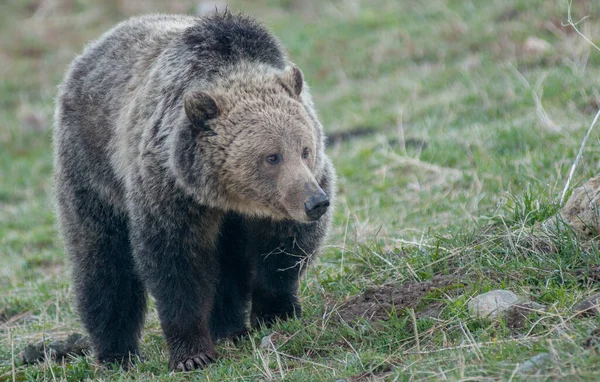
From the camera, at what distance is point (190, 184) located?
5312mm

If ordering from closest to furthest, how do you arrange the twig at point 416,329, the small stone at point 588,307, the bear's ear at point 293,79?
the small stone at point 588,307 → the twig at point 416,329 → the bear's ear at point 293,79

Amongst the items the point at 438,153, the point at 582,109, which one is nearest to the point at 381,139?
the point at 438,153

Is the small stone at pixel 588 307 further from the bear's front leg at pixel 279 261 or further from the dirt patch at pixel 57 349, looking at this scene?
the dirt patch at pixel 57 349

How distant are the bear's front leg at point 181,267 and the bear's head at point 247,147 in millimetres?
185

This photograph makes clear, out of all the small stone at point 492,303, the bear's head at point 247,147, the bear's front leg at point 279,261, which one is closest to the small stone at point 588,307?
the small stone at point 492,303

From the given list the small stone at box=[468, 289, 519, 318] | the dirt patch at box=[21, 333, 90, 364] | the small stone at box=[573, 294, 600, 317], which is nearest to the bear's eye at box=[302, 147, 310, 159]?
the small stone at box=[468, 289, 519, 318]

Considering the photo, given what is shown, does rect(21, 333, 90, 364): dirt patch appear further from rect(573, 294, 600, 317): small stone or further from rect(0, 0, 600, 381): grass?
rect(573, 294, 600, 317): small stone

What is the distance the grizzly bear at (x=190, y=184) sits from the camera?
532 centimetres

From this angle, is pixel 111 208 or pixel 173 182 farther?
pixel 111 208

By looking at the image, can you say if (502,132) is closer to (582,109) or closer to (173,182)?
(582,109)

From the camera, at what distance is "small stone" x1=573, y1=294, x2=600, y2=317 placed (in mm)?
4497

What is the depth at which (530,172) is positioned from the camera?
760cm

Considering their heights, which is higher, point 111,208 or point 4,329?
point 111,208

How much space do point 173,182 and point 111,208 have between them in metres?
0.90
